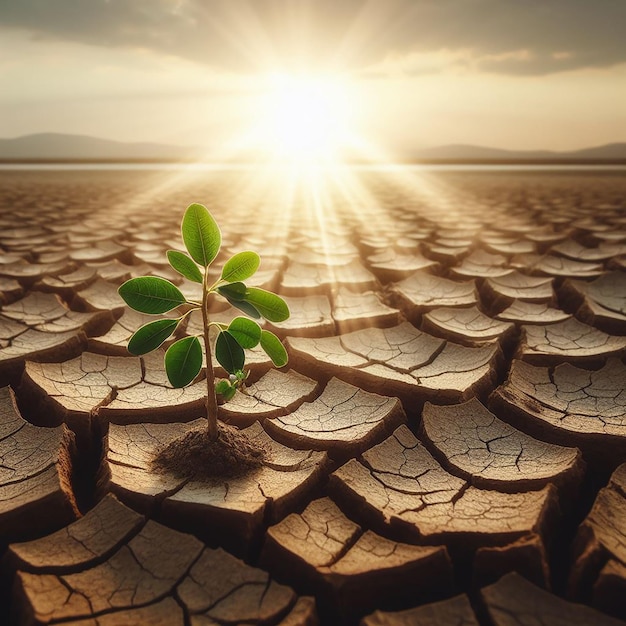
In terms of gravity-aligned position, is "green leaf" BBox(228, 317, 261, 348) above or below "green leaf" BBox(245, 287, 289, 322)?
below

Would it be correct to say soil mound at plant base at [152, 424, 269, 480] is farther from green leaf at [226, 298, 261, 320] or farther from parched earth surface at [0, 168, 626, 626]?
green leaf at [226, 298, 261, 320]

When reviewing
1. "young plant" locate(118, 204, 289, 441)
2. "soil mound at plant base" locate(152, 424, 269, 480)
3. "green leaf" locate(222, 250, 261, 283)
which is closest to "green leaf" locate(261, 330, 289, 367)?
"young plant" locate(118, 204, 289, 441)

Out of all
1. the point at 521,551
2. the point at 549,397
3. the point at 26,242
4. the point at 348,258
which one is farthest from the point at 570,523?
the point at 26,242

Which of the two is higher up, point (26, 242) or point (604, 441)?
point (604, 441)

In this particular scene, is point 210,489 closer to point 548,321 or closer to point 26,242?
point 548,321

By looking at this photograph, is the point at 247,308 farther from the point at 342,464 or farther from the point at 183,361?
the point at 342,464

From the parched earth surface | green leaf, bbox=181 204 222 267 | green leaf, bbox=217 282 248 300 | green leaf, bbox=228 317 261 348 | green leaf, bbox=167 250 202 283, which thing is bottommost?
the parched earth surface

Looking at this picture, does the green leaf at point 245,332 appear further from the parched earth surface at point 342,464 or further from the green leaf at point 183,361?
the parched earth surface at point 342,464
